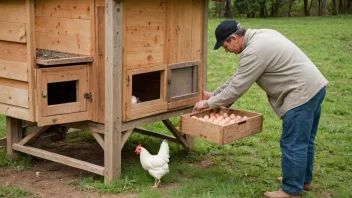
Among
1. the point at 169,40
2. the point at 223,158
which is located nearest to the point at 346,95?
the point at 223,158

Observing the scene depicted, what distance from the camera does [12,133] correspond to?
6539 mm

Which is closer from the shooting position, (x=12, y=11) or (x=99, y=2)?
(x=99, y=2)

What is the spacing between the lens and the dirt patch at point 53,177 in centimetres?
549

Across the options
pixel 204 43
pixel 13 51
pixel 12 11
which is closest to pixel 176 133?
pixel 204 43

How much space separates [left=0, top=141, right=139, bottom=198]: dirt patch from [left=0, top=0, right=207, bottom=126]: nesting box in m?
0.73

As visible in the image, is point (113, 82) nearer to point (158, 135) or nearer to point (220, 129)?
point (220, 129)

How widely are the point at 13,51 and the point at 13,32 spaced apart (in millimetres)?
195

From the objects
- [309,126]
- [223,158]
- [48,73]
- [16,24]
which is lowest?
[223,158]

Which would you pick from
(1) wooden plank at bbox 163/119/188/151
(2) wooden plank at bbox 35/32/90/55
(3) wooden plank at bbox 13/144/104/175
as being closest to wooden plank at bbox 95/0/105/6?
(2) wooden plank at bbox 35/32/90/55

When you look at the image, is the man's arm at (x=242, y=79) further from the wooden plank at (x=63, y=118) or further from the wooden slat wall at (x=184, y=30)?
the wooden plank at (x=63, y=118)

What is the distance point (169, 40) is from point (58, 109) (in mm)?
1409

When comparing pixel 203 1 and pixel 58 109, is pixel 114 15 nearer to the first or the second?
pixel 58 109

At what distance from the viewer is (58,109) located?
17.8ft

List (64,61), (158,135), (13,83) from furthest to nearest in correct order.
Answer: (158,135)
(13,83)
(64,61)
